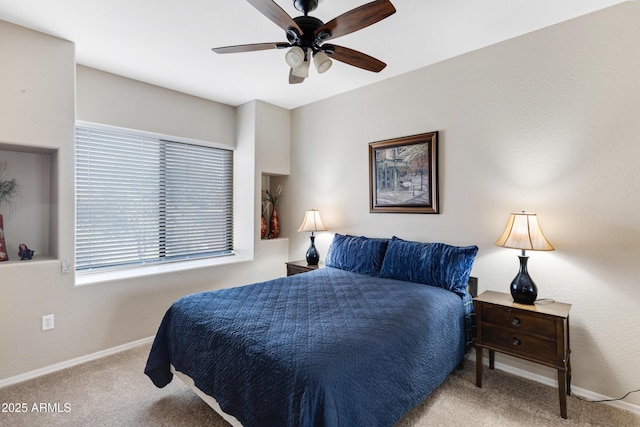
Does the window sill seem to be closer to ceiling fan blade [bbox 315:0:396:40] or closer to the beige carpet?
the beige carpet

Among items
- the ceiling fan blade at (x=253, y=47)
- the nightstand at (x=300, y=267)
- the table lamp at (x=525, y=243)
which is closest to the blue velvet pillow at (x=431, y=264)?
→ the table lamp at (x=525, y=243)

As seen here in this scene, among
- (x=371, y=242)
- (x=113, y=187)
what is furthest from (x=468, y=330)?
(x=113, y=187)

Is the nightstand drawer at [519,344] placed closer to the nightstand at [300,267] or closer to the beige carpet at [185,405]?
the beige carpet at [185,405]

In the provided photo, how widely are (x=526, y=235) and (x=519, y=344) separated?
77cm

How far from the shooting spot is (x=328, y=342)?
1608mm

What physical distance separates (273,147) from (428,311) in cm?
305

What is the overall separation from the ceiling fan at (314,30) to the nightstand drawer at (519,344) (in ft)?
6.98

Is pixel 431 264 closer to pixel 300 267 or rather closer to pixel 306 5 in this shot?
pixel 300 267

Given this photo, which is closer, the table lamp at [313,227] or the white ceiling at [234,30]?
the white ceiling at [234,30]

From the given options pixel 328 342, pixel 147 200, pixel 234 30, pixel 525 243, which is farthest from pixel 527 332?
pixel 147 200

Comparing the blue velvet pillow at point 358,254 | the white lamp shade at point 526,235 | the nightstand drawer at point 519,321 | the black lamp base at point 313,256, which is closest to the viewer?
the nightstand drawer at point 519,321

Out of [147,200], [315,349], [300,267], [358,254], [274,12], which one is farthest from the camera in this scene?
[300,267]

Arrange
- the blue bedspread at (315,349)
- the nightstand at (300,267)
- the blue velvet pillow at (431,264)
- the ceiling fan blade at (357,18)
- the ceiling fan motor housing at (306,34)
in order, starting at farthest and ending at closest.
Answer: the nightstand at (300,267), the blue velvet pillow at (431,264), the ceiling fan motor housing at (306,34), the ceiling fan blade at (357,18), the blue bedspread at (315,349)

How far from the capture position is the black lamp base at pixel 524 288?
2.28 m
